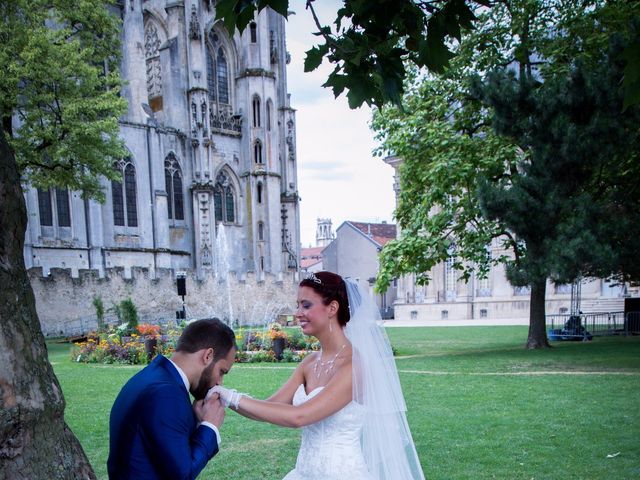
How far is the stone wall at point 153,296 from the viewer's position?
28391 millimetres

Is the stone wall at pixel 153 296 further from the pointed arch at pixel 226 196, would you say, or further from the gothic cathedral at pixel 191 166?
the pointed arch at pixel 226 196

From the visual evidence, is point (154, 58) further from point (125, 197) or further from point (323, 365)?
point (323, 365)

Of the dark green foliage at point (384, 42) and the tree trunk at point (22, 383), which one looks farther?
the dark green foliage at point (384, 42)

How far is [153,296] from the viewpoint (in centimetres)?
3300

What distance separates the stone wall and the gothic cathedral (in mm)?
807

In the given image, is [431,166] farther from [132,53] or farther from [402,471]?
[132,53]

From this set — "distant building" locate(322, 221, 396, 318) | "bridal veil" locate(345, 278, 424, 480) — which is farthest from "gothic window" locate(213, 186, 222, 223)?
"bridal veil" locate(345, 278, 424, 480)

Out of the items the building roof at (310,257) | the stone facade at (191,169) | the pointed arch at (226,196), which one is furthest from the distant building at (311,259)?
the pointed arch at (226,196)

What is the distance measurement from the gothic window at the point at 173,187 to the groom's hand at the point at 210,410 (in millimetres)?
39283

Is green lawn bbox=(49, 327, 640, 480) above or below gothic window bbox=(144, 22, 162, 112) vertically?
below

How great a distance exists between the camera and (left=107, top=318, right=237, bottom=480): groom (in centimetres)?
245

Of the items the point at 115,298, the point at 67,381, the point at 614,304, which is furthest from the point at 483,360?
the point at 614,304

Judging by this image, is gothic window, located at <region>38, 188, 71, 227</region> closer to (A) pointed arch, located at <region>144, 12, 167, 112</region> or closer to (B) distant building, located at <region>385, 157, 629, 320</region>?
(A) pointed arch, located at <region>144, 12, 167, 112</region>

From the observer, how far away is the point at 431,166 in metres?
17.2
